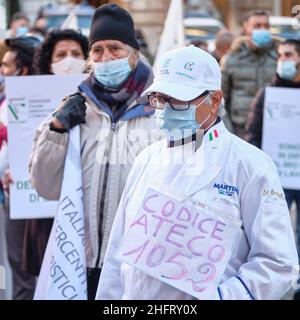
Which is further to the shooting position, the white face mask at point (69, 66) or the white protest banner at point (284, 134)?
the white protest banner at point (284, 134)

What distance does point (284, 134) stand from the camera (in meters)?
6.96

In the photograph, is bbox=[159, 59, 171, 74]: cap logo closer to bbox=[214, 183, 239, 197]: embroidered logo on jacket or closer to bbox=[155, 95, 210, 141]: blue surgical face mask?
bbox=[155, 95, 210, 141]: blue surgical face mask

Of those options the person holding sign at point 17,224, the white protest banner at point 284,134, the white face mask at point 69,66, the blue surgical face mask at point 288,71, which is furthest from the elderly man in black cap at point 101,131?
the blue surgical face mask at point 288,71

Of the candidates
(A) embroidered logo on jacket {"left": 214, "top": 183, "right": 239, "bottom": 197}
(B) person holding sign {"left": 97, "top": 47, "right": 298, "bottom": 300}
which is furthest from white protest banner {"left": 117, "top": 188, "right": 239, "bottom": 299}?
(A) embroidered logo on jacket {"left": 214, "top": 183, "right": 239, "bottom": 197}

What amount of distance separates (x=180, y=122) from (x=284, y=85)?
380 cm

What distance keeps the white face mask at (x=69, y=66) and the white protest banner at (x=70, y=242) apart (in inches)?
50.5

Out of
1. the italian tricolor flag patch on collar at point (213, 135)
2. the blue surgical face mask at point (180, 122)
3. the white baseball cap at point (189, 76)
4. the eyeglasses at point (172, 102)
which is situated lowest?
the italian tricolor flag patch on collar at point (213, 135)

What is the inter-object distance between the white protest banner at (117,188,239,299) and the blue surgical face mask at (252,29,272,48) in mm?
5238

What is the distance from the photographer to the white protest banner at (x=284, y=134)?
6.94 meters

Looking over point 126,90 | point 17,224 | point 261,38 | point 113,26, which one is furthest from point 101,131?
point 261,38

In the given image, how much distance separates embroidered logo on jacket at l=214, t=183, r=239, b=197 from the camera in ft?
11.3

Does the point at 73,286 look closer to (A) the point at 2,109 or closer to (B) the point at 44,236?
(B) the point at 44,236

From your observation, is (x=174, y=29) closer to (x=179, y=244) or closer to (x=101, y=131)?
(x=101, y=131)

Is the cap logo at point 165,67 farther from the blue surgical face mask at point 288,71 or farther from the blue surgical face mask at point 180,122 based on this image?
the blue surgical face mask at point 288,71
